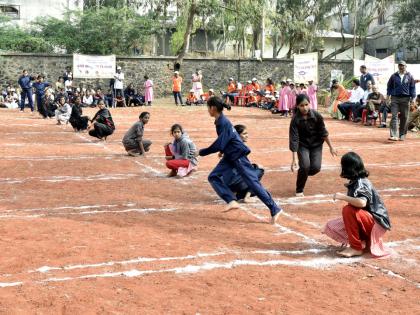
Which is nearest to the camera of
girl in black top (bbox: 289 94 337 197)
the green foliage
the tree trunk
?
girl in black top (bbox: 289 94 337 197)

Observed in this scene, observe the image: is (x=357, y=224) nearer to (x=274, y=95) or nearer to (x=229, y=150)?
(x=229, y=150)

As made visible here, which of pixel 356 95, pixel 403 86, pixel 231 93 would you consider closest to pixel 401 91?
pixel 403 86

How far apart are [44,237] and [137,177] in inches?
170

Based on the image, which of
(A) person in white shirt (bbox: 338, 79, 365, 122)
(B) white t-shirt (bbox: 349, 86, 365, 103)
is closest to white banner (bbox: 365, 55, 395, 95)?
(A) person in white shirt (bbox: 338, 79, 365, 122)

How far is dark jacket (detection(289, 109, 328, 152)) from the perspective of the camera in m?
9.05

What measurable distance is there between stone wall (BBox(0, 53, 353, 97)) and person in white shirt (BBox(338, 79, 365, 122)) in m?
12.6

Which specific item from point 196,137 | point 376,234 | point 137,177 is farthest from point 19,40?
point 376,234

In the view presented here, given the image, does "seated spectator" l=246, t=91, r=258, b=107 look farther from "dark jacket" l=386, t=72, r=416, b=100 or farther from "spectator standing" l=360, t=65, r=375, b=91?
"dark jacket" l=386, t=72, r=416, b=100

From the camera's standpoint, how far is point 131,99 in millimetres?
29984

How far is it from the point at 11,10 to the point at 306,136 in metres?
35.5

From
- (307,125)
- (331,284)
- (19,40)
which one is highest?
(19,40)

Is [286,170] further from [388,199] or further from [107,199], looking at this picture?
[107,199]

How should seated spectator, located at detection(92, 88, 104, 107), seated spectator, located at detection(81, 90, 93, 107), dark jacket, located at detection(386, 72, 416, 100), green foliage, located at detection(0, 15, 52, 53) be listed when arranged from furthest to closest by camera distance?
green foliage, located at detection(0, 15, 52, 53), seated spectator, located at detection(92, 88, 104, 107), seated spectator, located at detection(81, 90, 93, 107), dark jacket, located at detection(386, 72, 416, 100)

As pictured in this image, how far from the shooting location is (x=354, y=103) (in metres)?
22.0
